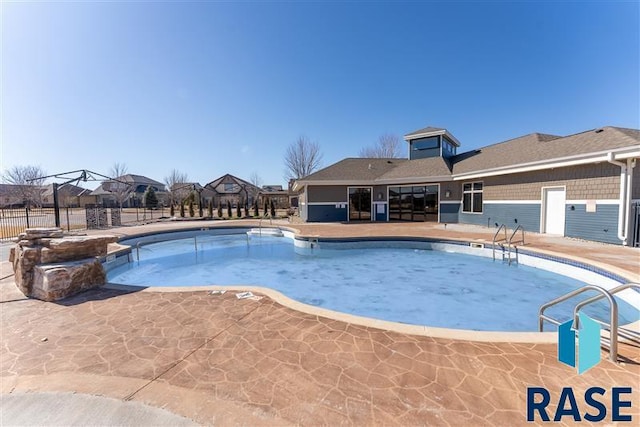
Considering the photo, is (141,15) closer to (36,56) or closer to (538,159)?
(36,56)

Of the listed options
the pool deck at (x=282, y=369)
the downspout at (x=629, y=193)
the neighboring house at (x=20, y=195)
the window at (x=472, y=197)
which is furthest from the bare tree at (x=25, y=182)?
the downspout at (x=629, y=193)

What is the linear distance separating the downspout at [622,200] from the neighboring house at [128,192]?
47.0 m

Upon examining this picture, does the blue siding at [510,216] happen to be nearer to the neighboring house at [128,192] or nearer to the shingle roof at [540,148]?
the shingle roof at [540,148]

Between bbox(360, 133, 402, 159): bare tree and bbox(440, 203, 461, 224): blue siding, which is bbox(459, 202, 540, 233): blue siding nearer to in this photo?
bbox(440, 203, 461, 224): blue siding

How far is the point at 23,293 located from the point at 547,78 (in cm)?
2199

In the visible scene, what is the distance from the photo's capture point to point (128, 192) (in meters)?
41.6

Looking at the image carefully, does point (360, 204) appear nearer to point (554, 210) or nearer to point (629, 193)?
point (554, 210)

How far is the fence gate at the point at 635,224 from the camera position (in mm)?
7801

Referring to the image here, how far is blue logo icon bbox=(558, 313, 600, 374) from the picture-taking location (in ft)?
8.16

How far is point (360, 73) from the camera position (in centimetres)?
1555

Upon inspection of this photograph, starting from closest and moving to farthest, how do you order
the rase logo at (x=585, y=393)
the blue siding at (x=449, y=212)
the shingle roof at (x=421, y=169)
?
1. the rase logo at (x=585, y=393)
2. the blue siding at (x=449, y=212)
3. the shingle roof at (x=421, y=169)

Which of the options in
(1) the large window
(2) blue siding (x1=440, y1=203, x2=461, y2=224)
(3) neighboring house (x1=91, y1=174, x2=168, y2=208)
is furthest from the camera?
(3) neighboring house (x1=91, y1=174, x2=168, y2=208)

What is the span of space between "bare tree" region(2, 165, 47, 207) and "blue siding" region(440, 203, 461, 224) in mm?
47189

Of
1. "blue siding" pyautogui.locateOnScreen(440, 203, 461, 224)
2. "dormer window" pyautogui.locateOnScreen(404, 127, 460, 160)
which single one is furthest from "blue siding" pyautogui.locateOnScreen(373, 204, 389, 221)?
"dormer window" pyautogui.locateOnScreen(404, 127, 460, 160)
